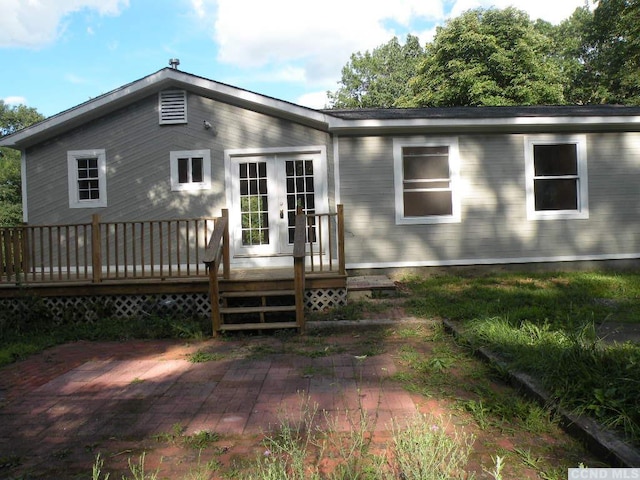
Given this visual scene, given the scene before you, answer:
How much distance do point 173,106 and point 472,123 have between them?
574 centimetres

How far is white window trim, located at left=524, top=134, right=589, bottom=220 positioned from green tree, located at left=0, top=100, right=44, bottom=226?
81.9 ft

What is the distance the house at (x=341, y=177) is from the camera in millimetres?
8570

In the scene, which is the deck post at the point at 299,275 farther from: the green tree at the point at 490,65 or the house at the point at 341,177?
the green tree at the point at 490,65

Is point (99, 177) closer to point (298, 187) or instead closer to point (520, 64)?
point (298, 187)

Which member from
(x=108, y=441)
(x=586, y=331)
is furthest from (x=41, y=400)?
(x=586, y=331)

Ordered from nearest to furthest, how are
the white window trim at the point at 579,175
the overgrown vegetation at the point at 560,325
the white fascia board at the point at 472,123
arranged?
the overgrown vegetation at the point at 560,325 → the white fascia board at the point at 472,123 → the white window trim at the point at 579,175

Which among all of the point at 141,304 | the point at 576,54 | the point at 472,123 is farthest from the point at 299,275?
the point at 576,54

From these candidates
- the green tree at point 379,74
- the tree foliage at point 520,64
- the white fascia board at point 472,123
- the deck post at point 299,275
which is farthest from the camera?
the green tree at point 379,74

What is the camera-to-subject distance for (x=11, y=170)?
37125 mm

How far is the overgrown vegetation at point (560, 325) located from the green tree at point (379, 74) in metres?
37.1

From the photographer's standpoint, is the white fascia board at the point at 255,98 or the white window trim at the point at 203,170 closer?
the white fascia board at the point at 255,98

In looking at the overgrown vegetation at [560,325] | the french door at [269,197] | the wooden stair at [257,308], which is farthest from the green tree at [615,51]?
the wooden stair at [257,308]

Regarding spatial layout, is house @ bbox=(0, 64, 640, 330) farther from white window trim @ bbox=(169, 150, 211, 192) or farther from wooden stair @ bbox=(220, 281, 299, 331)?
wooden stair @ bbox=(220, 281, 299, 331)

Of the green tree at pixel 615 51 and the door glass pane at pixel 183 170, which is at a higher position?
the green tree at pixel 615 51
